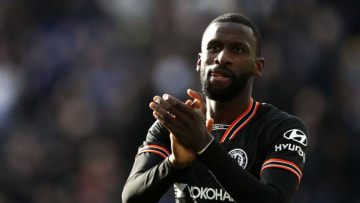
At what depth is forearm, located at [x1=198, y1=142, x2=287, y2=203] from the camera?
3.19m

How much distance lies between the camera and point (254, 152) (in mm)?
3738

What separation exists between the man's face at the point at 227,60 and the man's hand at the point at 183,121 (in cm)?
74

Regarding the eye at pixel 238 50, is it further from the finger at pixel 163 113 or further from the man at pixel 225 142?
the finger at pixel 163 113

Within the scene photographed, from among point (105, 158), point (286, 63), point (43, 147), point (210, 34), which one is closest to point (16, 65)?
point (43, 147)

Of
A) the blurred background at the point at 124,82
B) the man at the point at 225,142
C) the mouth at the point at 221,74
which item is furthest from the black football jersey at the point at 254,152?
the blurred background at the point at 124,82

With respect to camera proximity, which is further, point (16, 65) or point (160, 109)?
point (16, 65)

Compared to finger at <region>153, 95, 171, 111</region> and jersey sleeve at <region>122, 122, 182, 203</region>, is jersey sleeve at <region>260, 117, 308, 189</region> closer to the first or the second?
jersey sleeve at <region>122, 122, 182, 203</region>

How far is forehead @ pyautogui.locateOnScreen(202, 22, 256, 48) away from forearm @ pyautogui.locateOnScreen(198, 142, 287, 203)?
0.94 m

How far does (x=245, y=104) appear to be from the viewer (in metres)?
4.07

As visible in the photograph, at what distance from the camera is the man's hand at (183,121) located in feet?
10.1

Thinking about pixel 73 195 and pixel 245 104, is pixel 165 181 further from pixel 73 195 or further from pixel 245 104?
pixel 73 195

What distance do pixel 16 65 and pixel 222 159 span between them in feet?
26.9

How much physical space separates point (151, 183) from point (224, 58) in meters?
0.90

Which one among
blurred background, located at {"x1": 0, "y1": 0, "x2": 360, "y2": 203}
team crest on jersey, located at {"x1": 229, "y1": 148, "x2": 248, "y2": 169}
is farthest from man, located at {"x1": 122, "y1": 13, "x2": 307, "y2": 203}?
blurred background, located at {"x1": 0, "y1": 0, "x2": 360, "y2": 203}
